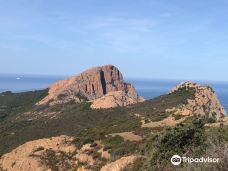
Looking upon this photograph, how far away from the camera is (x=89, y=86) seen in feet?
566

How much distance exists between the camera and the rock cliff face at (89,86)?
15641 centimetres

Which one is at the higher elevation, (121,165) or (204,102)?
(121,165)

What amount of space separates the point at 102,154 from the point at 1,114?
365ft

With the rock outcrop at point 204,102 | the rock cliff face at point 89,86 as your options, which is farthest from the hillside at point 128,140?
the rock cliff face at point 89,86

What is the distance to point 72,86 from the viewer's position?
166 meters

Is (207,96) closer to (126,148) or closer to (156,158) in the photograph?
(126,148)

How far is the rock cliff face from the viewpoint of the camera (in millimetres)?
156413

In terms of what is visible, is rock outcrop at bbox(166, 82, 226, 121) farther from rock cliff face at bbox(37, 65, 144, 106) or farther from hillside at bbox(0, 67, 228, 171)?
rock cliff face at bbox(37, 65, 144, 106)

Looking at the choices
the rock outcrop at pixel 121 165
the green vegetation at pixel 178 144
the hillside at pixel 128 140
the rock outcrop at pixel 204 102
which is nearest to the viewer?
the green vegetation at pixel 178 144

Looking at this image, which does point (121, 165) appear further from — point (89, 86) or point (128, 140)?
point (89, 86)

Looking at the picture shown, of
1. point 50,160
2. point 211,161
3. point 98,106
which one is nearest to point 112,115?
point 98,106

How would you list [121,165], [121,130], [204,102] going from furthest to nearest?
[204,102] → [121,130] → [121,165]

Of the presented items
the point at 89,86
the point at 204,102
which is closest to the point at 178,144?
the point at 204,102

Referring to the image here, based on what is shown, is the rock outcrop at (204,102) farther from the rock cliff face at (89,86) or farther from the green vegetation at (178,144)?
the rock cliff face at (89,86)
